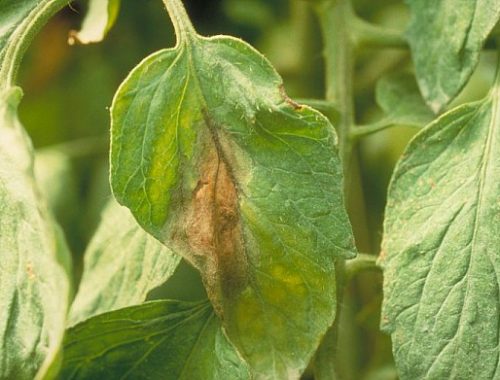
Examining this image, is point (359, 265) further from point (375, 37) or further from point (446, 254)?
point (375, 37)

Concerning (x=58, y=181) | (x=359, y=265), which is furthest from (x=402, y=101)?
(x=58, y=181)

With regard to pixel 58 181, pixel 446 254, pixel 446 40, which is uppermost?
pixel 446 40

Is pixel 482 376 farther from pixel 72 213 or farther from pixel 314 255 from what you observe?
pixel 72 213

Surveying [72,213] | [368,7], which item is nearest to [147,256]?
[72,213]

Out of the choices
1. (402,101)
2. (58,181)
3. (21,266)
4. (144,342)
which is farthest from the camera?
(58,181)

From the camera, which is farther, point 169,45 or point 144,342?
point 169,45

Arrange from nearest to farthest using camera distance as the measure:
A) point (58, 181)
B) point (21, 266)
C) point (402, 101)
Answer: point (21, 266), point (402, 101), point (58, 181)

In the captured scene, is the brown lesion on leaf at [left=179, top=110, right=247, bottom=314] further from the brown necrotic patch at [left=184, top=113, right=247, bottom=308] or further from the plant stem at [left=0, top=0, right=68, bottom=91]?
the plant stem at [left=0, top=0, right=68, bottom=91]
